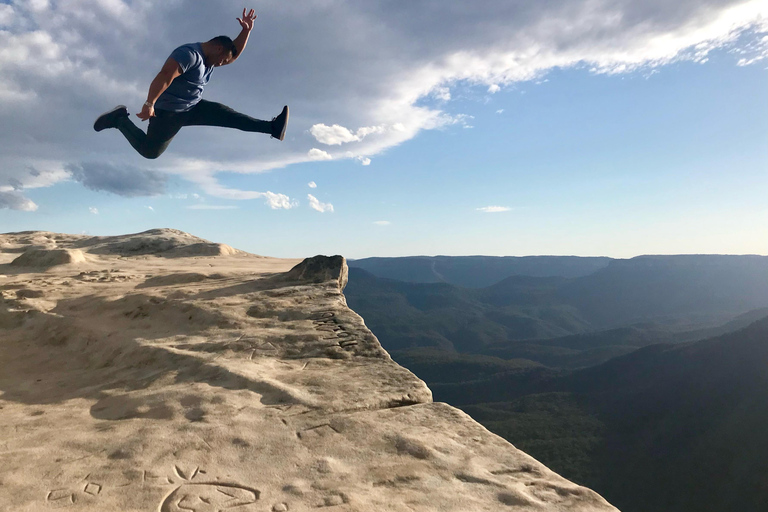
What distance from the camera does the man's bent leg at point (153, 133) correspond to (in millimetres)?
4824

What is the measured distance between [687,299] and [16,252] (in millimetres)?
132386

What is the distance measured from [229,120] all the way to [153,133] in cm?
88

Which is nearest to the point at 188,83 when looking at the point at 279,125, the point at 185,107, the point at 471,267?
the point at 185,107

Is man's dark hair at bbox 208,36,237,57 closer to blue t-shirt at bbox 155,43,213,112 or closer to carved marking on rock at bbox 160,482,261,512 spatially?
blue t-shirt at bbox 155,43,213,112

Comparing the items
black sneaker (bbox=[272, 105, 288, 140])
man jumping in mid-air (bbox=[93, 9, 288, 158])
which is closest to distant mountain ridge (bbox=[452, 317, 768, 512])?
black sneaker (bbox=[272, 105, 288, 140])

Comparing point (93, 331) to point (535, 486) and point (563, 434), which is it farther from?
point (563, 434)

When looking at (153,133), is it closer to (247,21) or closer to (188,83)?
(188,83)

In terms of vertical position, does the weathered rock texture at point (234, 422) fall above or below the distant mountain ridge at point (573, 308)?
above

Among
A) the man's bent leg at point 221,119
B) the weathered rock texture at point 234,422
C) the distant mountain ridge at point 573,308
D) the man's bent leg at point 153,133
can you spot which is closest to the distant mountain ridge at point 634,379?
the distant mountain ridge at point 573,308

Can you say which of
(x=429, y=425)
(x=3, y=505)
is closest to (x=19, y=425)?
(x=3, y=505)

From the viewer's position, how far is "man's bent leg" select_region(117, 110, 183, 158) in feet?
15.8

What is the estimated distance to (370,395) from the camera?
314 centimetres

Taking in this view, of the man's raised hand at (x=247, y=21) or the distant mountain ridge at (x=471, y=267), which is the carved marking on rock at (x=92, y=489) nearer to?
the man's raised hand at (x=247, y=21)

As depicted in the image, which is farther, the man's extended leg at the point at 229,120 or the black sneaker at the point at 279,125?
the black sneaker at the point at 279,125
